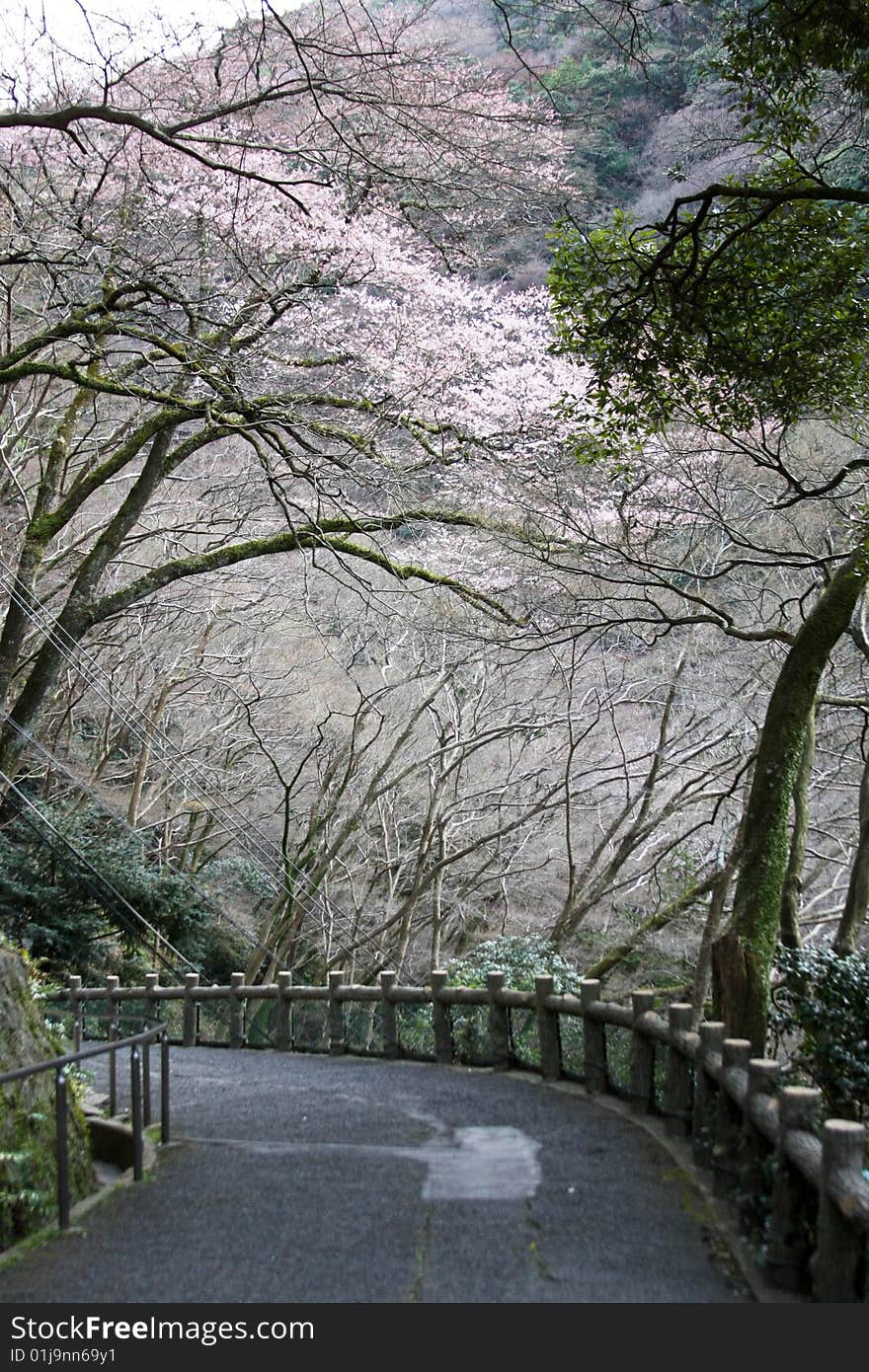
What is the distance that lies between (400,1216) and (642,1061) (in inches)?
101

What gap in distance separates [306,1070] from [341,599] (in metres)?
11.2

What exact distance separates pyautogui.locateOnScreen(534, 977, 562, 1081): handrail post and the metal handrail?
9.55 ft

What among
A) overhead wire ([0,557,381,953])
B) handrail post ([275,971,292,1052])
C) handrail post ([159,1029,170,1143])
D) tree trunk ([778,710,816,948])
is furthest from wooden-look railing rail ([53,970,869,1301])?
overhead wire ([0,557,381,953])

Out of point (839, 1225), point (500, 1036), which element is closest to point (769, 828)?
point (500, 1036)

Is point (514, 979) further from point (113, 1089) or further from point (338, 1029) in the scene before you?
point (113, 1089)

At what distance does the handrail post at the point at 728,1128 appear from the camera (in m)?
5.04

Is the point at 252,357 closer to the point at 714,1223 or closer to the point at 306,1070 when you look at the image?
the point at 306,1070

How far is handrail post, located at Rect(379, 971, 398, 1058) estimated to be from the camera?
10594 mm

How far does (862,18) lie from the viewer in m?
5.13

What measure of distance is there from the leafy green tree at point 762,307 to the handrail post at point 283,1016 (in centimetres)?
611

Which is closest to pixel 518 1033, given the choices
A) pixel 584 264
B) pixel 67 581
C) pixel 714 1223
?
pixel 714 1223

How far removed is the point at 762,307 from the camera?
6.53 metres

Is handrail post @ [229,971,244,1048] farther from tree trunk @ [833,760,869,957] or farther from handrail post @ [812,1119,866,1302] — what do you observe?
handrail post @ [812,1119,866,1302]

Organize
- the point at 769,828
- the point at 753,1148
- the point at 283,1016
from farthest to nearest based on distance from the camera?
the point at 283,1016
the point at 769,828
the point at 753,1148
